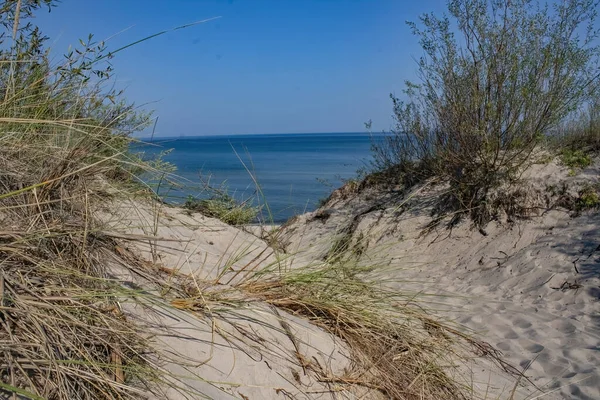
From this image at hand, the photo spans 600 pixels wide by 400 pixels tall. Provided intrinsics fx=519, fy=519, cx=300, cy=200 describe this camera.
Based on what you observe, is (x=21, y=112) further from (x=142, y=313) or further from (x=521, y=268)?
(x=521, y=268)

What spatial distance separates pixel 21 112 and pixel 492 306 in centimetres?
456

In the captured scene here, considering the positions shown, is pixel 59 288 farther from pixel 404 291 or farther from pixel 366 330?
pixel 404 291

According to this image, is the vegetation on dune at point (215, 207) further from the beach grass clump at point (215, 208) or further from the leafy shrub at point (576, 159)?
the leafy shrub at point (576, 159)

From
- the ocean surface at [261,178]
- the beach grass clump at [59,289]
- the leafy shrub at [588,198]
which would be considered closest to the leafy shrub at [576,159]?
the leafy shrub at [588,198]

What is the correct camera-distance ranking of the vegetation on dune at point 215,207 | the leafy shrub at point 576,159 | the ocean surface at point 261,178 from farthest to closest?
the leafy shrub at point 576,159, the vegetation on dune at point 215,207, the ocean surface at point 261,178

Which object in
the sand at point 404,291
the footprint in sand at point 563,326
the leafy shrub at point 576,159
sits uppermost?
the leafy shrub at point 576,159

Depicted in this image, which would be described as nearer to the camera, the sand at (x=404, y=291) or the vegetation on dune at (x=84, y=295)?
the vegetation on dune at (x=84, y=295)

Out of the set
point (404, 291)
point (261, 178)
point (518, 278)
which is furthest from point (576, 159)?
point (261, 178)

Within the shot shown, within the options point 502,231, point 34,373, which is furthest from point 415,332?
point 502,231

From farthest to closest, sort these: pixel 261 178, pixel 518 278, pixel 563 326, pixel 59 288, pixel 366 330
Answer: pixel 261 178 < pixel 518 278 < pixel 563 326 < pixel 366 330 < pixel 59 288

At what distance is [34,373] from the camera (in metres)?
1.68

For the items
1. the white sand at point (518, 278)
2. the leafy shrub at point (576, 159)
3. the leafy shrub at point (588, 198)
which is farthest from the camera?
the leafy shrub at point (576, 159)

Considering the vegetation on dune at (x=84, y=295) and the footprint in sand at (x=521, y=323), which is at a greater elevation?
the vegetation on dune at (x=84, y=295)

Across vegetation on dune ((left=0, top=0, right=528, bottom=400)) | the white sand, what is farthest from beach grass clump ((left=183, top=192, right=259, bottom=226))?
vegetation on dune ((left=0, top=0, right=528, bottom=400))
